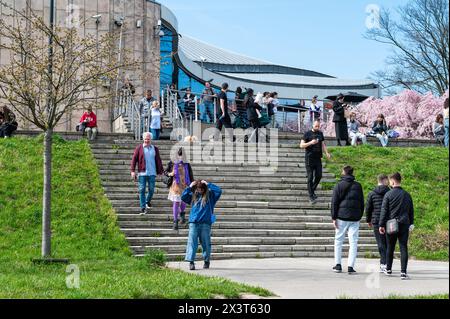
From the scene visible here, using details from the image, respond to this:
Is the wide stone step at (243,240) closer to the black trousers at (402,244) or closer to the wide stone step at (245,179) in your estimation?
the wide stone step at (245,179)

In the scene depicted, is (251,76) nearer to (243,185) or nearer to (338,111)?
(338,111)

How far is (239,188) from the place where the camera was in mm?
20047

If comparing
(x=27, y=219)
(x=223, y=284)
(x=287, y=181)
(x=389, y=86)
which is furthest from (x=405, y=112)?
(x=223, y=284)

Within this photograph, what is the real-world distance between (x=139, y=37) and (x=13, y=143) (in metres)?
12.0

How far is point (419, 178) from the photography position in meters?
21.6

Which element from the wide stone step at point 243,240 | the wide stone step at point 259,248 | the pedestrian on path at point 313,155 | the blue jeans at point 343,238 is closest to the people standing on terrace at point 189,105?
the pedestrian on path at point 313,155

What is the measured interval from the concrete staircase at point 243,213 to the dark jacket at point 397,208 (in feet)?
12.0

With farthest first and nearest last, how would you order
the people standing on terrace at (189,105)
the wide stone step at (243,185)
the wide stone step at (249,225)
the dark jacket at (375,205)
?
1. the people standing on terrace at (189,105)
2. the wide stone step at (243,185)
3. the wide stone step at (249,225)
4. the dark jacket at (375,205)

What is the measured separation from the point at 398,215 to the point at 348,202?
0.87 metres

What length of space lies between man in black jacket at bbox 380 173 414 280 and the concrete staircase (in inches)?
140

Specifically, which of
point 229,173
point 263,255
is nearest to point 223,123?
point 229,173

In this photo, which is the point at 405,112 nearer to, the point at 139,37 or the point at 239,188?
the point at 139,37

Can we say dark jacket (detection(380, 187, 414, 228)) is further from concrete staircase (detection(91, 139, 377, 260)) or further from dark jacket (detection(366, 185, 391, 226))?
concrete staircase (detection(91, 139, 377, 260))

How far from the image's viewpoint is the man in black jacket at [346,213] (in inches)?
531
